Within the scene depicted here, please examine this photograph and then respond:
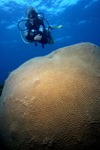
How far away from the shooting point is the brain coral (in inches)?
52.9

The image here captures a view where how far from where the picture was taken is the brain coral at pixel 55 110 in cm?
134

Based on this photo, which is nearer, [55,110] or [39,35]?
[55,110]

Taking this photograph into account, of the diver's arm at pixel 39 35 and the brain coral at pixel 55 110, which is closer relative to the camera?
the brain coral at pixel 55 110

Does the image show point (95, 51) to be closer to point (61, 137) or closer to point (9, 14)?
point (61, 137)

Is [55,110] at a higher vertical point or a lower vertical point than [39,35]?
lower

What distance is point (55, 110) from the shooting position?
4.84ft

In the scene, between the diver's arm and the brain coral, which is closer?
the brain coral

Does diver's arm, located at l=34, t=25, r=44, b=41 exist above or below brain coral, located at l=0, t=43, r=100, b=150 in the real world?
above

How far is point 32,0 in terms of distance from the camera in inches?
614

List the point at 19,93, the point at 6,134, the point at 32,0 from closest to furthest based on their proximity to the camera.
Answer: the point at 6,134 → the point at 19,93 → the point at 32,0

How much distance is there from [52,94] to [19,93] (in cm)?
73

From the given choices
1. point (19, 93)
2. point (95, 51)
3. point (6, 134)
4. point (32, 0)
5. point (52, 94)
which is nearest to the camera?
point (52, 94)

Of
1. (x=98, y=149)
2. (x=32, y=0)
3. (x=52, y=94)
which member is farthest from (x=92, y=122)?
(x=32, y=0)

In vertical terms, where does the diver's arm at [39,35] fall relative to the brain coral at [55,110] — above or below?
above
